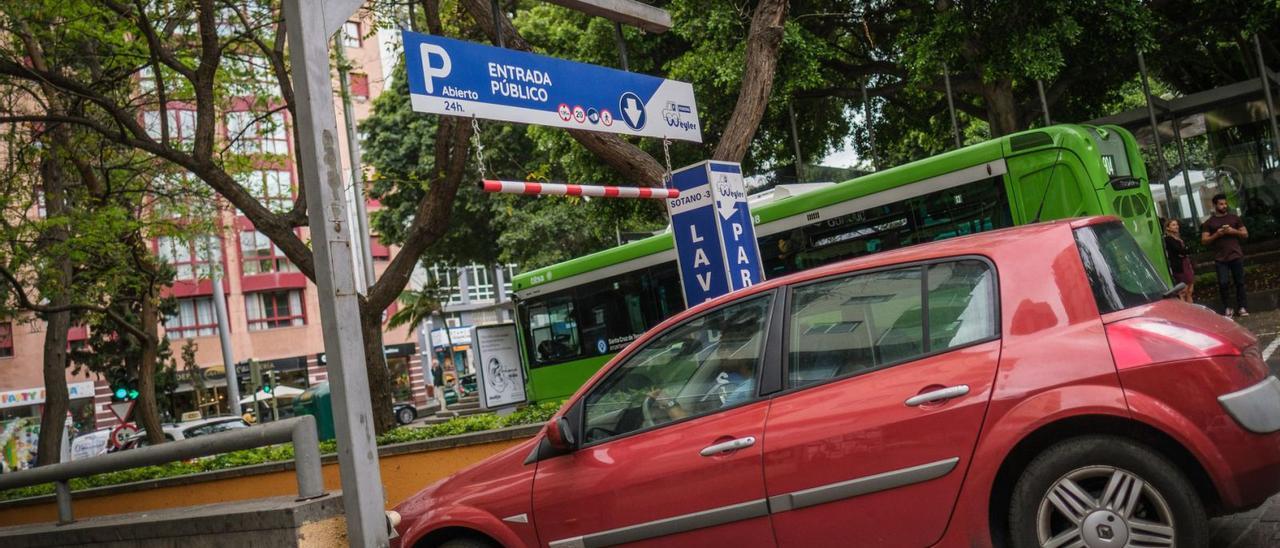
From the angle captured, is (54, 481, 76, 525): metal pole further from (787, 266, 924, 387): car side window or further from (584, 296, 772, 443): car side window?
(787, 266, 924, 387): car side window

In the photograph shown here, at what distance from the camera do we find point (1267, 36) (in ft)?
66.6

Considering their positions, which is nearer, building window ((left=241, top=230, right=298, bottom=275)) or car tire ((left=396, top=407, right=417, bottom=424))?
car tire ((left=396, top=407, right=417, bottom=424))

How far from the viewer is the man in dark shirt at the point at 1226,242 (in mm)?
13688

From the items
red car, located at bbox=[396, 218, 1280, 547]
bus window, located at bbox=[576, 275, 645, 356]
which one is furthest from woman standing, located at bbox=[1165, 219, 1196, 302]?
red car, located at bbox=[396, 218, 1280, 547]

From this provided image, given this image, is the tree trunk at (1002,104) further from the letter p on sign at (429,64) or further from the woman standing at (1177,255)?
the letter p on sign at (429,64)

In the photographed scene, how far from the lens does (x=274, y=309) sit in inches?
1970

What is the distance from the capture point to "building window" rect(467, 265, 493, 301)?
5731 cm

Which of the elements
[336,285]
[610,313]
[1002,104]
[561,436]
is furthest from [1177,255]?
[336,285]

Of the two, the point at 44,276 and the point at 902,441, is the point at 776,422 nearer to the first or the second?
the point at 902,441

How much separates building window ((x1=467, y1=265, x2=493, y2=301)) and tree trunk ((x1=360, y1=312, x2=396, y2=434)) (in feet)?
149

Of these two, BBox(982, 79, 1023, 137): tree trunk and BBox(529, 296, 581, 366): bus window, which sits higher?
BBox(982, 79, 1023, 137): tree trunk

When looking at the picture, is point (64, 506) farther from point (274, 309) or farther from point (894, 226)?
point (274, 309)

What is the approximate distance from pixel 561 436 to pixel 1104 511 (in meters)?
2.24

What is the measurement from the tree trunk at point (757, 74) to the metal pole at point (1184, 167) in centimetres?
1511
